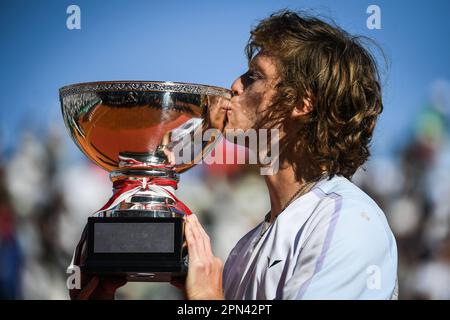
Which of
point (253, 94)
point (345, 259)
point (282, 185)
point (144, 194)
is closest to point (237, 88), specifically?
point (253, 94)

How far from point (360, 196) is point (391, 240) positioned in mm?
138

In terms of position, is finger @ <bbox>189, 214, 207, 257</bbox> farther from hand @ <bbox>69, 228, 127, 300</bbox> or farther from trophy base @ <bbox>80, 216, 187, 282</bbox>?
hand @ <bbox>69, 228, 127, 300</bbox>

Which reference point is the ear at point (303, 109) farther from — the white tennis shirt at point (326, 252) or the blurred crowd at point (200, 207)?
the blurred crowd at point (200, 207)

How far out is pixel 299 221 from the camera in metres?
2.26

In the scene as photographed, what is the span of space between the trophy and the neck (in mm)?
225

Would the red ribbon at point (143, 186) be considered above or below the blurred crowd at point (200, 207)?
above

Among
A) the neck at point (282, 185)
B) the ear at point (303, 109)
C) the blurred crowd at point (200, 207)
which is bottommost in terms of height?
the blurred crowd at point (200, 207)

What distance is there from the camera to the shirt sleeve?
2.04m

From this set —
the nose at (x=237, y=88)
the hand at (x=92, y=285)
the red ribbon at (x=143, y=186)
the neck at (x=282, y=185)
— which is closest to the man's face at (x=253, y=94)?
the nose at (x=237, y=88)

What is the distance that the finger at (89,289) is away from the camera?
2.23 meters

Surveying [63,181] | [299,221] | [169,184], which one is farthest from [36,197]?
[299,221]

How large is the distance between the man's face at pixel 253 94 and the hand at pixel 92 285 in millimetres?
561

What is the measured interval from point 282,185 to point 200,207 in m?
2.28
